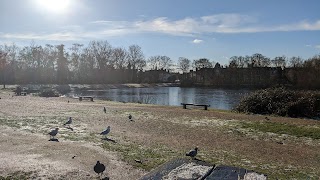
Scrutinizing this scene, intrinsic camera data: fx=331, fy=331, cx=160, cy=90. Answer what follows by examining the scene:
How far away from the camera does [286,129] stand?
1641cm

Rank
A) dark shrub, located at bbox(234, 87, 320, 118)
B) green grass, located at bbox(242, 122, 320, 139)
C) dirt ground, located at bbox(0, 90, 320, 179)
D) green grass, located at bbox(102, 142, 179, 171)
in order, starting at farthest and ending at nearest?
1. dark shrub, located at bbox(234, 87, 320, 118)
2. green grass, located at bbox(242, 122, 320, 139)
3. green grass, located at bbox(102, 142, 179, 171)
4. dirt ground, located at bbox(0, 90, 320, 179)

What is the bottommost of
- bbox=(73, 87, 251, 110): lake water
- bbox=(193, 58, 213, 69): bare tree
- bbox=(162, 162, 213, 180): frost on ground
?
bbox=(73, 87, 251, 110): lake water

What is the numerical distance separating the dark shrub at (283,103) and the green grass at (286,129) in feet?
25.2

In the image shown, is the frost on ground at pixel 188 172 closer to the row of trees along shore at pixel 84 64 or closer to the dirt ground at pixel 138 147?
the dirt ground at pixel 138 147

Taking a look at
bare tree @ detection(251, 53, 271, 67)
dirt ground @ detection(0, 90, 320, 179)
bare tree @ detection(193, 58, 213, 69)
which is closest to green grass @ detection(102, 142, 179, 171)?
dirt ground @ detection(0, 90, 320, 179)

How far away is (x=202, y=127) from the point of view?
17672 mm

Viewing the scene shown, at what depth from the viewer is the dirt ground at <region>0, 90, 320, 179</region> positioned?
9.40 meters

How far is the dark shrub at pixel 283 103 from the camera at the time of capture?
25.0 metres

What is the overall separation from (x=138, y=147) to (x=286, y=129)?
26.5ft

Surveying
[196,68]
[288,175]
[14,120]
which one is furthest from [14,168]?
[196,68]

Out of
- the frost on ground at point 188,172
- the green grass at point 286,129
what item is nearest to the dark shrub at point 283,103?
the green grass at point 286,129

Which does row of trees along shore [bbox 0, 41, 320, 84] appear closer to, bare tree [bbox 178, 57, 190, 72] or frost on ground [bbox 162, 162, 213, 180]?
bare tree [bbox 178, 57, 190, 72]

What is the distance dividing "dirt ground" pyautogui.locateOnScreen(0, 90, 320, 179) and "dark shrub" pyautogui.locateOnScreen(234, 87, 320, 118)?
705 centimetres

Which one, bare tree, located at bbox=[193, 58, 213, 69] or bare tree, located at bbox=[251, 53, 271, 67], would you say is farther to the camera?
bare tree, located at bbox=[193, 58, 213, 69]
